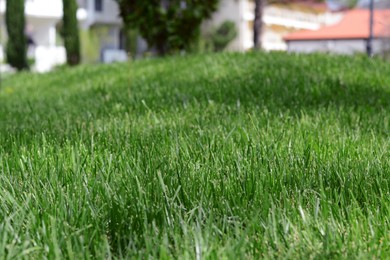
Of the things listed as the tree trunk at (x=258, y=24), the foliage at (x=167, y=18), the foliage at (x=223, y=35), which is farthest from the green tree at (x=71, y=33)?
the foliage at (x=223, y=35)

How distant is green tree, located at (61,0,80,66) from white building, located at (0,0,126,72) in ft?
38.4

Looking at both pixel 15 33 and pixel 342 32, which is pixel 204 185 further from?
pixel 342 32

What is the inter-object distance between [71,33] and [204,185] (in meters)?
21.7

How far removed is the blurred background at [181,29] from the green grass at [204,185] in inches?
339

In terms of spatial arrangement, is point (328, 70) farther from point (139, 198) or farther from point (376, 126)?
point (139, 198)

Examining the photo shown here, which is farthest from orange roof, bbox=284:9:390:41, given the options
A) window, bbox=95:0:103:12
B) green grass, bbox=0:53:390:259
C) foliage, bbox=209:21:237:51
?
green grass, bbox=0:53:390:259

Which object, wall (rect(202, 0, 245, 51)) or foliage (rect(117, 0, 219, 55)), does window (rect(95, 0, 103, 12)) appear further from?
foliage (rect(117, 0, 219, 55))

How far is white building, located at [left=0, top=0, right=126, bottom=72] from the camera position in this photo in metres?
35.7

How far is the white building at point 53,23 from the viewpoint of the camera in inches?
1405

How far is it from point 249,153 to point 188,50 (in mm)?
11038

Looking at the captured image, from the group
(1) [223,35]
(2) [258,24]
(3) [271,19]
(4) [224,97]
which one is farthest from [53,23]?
(4) [224,97]

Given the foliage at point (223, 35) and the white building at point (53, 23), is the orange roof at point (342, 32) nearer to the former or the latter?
the foliage at point (223, 35)

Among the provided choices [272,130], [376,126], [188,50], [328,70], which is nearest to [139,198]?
A: [272,130]

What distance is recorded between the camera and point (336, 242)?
134 centimetres
